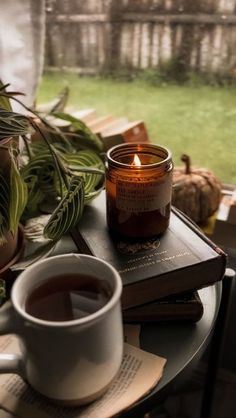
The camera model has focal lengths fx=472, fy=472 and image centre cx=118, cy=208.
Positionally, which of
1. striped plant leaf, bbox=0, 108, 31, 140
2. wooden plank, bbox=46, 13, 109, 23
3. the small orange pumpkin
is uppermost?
wooden plank, bbox=46, 13, 109, 23

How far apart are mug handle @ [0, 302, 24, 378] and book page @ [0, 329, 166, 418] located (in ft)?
0.12

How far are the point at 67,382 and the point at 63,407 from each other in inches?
2.2

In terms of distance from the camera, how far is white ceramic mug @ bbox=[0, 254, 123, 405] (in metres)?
0.46

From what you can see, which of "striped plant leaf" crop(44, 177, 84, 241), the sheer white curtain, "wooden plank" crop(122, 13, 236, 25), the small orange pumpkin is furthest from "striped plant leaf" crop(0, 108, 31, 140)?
"wooden plank" crop(122, 13, 236, 25)

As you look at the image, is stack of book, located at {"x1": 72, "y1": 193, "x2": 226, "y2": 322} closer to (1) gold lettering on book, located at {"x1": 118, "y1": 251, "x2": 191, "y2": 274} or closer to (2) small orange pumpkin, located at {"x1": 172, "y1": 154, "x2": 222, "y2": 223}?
(1) gold lettering on book, located at {"x1": 118, "y1": 251, "x2": 191, "y2": 274}

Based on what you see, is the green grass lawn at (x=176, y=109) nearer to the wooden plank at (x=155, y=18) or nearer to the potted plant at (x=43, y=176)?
the wooden plank at (x=155, y=18)

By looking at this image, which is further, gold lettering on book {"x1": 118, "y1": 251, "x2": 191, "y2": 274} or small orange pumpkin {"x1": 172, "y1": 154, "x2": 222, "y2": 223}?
small orange pumpkin {"x1": 172, "y1": 154, "x2": 222, "y2": 223}

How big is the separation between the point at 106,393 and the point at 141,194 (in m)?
0.26

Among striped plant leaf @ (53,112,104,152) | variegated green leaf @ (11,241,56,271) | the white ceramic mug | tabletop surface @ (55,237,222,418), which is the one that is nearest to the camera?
the white ceramic mug

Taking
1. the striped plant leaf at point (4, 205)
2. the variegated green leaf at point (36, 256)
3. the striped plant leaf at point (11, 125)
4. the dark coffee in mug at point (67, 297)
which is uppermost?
the striped plant leaf at point (11, 125)

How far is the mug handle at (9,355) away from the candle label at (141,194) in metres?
0.22

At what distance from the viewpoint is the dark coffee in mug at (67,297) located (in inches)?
19.8

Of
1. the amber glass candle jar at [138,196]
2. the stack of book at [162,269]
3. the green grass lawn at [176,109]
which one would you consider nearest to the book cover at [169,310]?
the stack of book at [162,269]

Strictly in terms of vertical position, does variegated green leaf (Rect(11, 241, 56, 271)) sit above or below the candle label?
below
